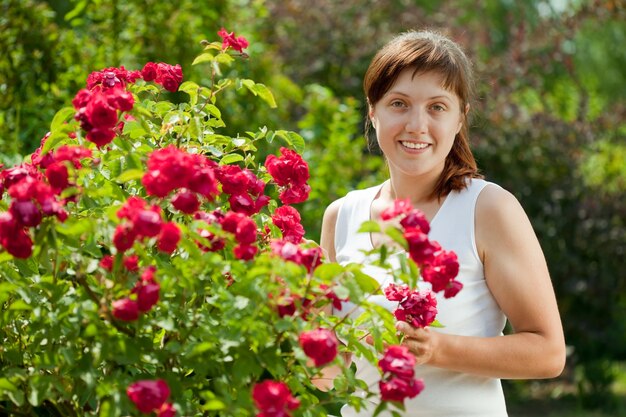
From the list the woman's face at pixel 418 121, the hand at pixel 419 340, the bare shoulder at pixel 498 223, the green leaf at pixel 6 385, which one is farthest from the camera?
the woman's face at pixel 418 121

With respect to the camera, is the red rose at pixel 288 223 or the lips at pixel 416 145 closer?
the red rose at pixel 288 223

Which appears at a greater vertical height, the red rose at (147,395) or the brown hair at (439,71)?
the brown hair at (439,71)

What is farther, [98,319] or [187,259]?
[187,259]

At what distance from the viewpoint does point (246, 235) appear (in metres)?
1.80

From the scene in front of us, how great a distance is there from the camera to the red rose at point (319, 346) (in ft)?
5.63

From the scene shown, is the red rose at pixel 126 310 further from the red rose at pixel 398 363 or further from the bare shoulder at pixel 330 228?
the bare shoulder at pixel 330 228

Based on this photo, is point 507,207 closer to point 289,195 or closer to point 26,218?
point 289,195

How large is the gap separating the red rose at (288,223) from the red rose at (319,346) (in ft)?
1.67

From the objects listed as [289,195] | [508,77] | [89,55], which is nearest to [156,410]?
[289,195]

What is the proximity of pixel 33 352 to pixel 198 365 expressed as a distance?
38cm

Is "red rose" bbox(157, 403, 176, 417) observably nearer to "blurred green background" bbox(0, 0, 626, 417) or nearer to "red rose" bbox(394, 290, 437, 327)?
"red rose" bbox(394, 290, 437, 327)

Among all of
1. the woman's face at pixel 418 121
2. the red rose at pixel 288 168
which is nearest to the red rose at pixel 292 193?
the red rose at pixel 288 168

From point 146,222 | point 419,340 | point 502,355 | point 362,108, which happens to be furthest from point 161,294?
point 362,108

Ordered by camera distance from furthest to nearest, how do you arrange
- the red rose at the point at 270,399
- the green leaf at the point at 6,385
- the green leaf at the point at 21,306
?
the green leaf at the point at 21,306
the green leaf at the point at 6,385
the red rose at the point at 270,399
